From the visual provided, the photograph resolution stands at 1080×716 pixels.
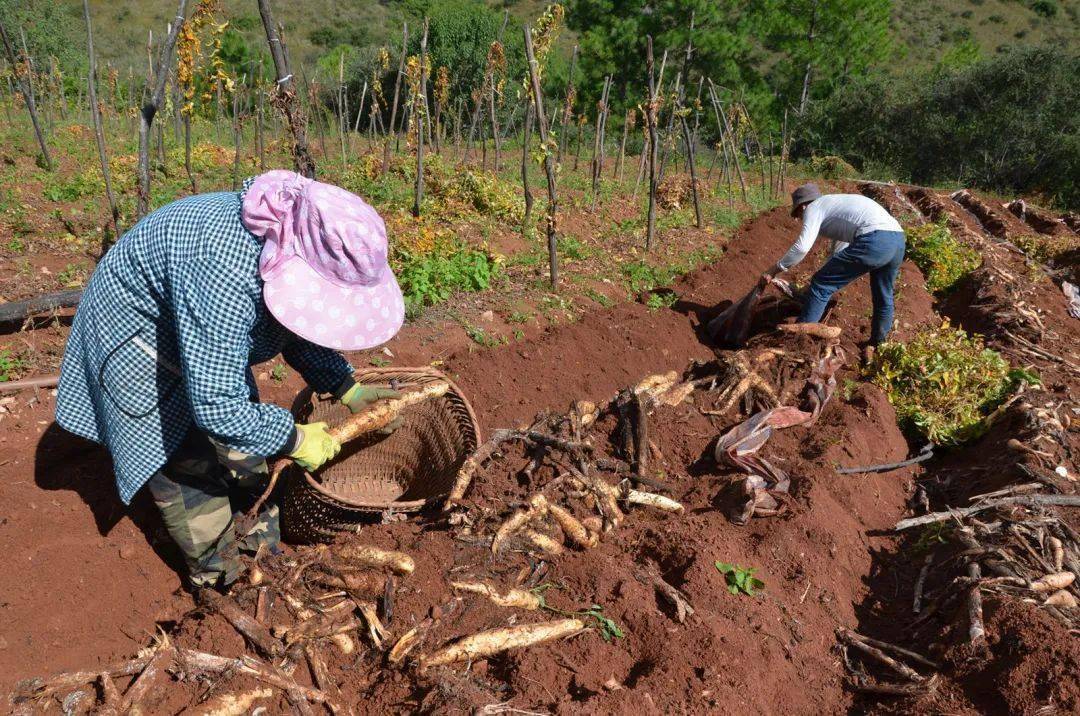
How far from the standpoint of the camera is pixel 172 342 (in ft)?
7.34

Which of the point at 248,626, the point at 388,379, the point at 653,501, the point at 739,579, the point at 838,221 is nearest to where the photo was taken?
the point at 248,626

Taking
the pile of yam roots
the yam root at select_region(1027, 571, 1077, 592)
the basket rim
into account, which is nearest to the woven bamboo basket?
the basket rim

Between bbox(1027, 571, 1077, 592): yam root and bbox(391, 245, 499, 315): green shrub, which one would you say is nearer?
bbox(1027, 571, 1077, 592): yam root

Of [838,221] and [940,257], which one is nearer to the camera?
[838,221]

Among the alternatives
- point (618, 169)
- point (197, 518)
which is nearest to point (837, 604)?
point (197, 518)

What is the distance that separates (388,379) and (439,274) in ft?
8.89

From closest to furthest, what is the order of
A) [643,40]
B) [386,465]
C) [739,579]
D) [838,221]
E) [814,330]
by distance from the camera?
[739,579], [386,465], [814,330], [838,221], [643,40]

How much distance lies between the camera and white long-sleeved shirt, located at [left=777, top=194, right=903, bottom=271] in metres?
5.41

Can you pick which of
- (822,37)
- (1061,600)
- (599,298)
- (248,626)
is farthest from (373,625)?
(822,37)

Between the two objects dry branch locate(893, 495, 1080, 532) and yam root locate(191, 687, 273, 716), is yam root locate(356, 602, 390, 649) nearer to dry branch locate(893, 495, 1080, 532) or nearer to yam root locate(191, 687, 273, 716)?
yam root locate(191, 687, 273, 716)

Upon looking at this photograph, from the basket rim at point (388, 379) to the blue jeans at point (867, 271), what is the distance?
3548 mm

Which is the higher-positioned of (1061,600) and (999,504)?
(1061,600)

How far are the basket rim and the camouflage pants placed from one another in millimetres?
241

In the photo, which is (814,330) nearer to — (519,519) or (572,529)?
(572,529)
